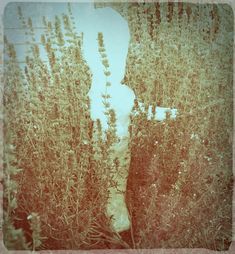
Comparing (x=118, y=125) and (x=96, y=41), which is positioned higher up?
(x=96, y=41)

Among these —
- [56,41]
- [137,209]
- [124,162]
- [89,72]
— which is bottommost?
[137,209]

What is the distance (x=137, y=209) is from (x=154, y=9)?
4.50 ft

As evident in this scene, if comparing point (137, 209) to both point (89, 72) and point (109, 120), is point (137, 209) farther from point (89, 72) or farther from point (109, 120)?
point (89, 72)

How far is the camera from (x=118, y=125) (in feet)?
9.80

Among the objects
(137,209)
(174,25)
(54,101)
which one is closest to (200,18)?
(174,25)

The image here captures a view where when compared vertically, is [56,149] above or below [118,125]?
below

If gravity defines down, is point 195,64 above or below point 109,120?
above

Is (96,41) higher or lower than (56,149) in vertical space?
higher

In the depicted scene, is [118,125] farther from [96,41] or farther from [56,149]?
[96,41]

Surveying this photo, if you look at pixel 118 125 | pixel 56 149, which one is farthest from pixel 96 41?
pixel 56 149

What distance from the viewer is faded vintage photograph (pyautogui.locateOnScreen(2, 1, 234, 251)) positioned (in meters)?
2.90

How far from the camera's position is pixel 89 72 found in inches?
116

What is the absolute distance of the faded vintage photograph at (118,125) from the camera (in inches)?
114

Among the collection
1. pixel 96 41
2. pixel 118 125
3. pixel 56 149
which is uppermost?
pixel 96 41
